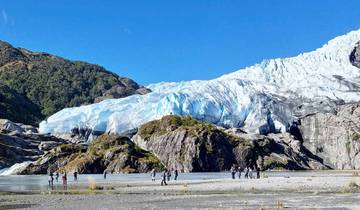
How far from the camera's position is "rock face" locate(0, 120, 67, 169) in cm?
16588

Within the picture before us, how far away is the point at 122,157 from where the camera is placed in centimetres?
13962

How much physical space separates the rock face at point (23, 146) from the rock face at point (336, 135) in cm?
8110

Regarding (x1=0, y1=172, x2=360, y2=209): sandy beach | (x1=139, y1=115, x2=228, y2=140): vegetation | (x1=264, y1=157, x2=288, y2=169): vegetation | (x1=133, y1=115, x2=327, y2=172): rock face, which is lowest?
(x1=0, y1=172, x2=360, y2=209): sandy beach

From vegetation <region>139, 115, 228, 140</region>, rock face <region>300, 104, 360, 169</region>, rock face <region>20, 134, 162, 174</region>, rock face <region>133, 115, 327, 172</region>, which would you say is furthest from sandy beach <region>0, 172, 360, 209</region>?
rock face <region>300, 104, 360, 169</region>

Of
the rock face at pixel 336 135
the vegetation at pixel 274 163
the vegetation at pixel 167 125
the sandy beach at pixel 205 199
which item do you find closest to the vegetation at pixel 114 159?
the vegetation at pixel 167 125

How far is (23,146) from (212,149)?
65.1 metres

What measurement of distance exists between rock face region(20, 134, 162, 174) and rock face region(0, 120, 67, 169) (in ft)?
70.4

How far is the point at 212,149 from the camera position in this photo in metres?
148

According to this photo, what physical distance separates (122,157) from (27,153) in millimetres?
45575

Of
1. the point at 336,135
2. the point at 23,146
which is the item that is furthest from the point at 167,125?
the point at 336,135

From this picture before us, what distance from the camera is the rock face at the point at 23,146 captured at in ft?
544

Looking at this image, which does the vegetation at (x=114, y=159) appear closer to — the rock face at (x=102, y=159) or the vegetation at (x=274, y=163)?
the rock face at (x=102, y=159)

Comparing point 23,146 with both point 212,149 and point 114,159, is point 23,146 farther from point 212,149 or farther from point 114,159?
point 212,149

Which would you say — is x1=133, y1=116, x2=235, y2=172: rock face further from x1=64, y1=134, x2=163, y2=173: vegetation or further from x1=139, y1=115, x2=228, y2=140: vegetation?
→ x1=64, y1=134, x2=163, y2=173: vegetation
